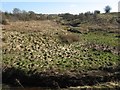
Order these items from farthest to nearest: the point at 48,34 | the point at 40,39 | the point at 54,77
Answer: the point at 48,34 < the point at 40,39 < the point at 54,77

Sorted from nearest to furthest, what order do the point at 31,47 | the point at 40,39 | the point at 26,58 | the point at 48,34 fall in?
1. the point at 26,58
2. the point at 31,47
3. the point at 40,39
4. the point at 48,34

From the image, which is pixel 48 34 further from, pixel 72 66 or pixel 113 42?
pixel 72 66

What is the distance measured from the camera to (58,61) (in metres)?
31.2

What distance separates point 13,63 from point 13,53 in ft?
14.3

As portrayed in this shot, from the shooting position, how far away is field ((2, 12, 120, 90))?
1041 inches

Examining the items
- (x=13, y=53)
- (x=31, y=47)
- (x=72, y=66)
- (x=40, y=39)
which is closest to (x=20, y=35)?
(x=40, y=39)

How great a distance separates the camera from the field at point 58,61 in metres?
26.4

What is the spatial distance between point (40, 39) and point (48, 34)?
397 cm

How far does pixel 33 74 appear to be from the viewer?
27.1m

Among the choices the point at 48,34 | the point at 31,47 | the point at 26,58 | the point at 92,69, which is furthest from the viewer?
the point at 48,34

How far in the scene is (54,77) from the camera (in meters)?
26.5

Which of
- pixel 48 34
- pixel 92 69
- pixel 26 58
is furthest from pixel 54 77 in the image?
pixel 48 34

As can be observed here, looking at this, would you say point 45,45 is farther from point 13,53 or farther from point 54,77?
point 54,77

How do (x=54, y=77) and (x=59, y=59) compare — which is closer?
(x=54, y=77)
